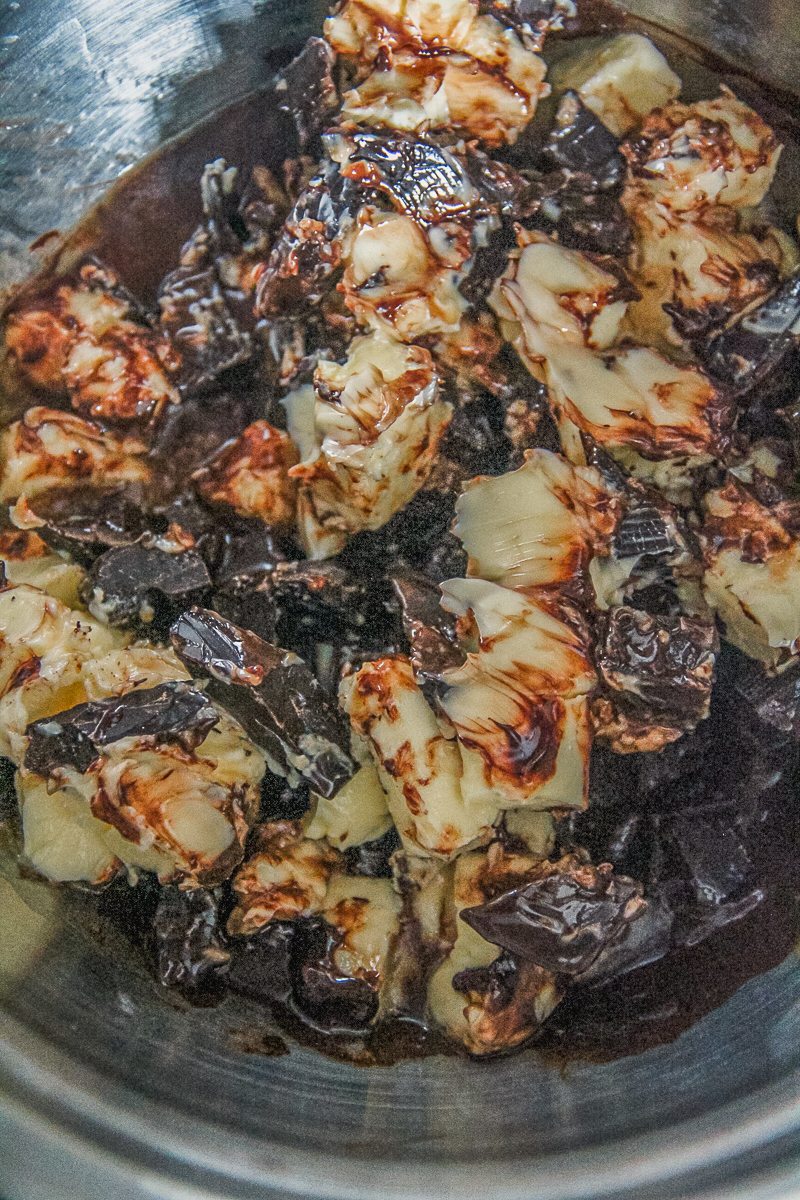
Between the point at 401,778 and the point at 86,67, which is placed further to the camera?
the point at 86,67

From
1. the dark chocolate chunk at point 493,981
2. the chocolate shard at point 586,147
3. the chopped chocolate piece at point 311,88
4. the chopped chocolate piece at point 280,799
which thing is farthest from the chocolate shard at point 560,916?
the chopped chocolate piece at point 311,88

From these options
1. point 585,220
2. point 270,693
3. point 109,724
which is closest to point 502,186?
point 585,220

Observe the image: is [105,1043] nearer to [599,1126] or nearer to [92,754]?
[92,754]

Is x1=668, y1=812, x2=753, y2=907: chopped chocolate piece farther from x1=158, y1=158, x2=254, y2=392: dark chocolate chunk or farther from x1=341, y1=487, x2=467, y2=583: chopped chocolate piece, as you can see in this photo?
x1=158, y1=158, x2=254, y2=392: dark chocolate chunk

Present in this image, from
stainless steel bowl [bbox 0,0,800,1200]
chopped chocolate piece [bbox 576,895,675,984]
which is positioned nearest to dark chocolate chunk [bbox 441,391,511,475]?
chopped chocolate piece [bbox 576,895,675,984]

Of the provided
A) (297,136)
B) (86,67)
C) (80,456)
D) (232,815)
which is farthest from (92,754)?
(86,67)

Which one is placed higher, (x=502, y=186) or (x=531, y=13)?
(x=531, y=13)

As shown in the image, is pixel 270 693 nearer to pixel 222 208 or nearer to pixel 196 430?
pixel 196 430
